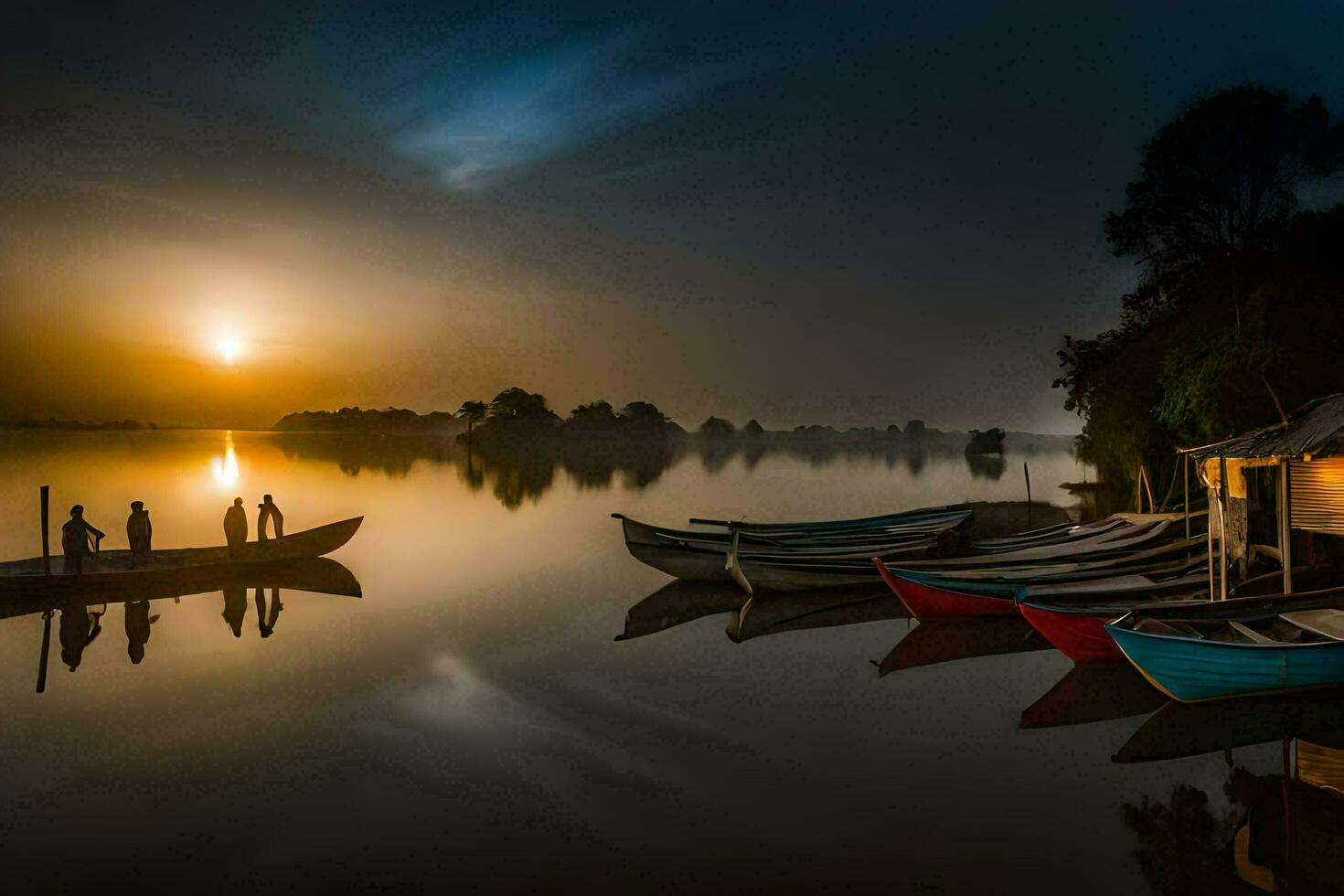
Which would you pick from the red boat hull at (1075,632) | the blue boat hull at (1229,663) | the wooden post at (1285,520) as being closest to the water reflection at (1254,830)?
the blue boat hull at (1229,663)

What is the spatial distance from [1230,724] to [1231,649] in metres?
0.99

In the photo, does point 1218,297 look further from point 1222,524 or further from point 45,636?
point 45,636

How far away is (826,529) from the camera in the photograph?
71.2ft

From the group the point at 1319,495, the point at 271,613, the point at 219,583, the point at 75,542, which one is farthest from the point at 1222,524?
the point at 75,542

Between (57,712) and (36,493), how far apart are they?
41.5 m

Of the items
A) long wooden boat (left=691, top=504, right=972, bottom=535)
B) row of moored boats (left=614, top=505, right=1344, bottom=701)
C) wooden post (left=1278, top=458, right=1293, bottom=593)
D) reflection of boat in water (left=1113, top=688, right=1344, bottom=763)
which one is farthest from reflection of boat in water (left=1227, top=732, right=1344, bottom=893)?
long wooden boat (left=691, top=504, right=972, bottom=535)

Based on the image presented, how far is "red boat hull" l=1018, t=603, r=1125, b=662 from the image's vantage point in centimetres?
1071

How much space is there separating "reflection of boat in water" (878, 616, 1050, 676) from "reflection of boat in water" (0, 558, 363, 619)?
12420 mm

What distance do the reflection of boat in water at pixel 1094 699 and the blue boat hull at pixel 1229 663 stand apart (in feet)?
2.51

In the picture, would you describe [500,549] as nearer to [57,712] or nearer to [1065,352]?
[57,712]

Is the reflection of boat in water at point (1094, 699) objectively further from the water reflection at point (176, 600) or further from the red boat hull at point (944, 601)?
the water reflection at point (176, 600)

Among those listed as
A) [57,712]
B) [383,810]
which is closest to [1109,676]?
[383,810]

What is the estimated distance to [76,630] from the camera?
582 inches

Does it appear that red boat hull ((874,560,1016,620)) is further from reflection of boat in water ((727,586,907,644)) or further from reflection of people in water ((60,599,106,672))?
reflection of people in water ((60,599,106,672))
